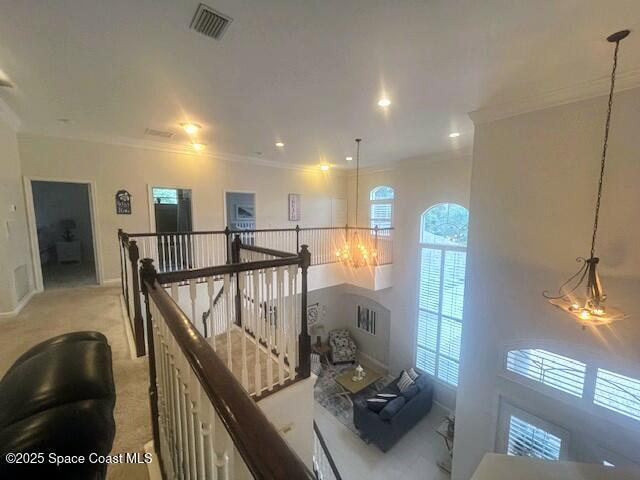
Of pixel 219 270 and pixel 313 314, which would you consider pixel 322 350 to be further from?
pixel 219 270

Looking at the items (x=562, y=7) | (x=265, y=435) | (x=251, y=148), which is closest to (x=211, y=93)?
(x=251, y=148)

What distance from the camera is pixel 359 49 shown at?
241 centimetres

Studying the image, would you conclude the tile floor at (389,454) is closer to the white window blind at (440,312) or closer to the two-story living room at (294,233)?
the two-story living room at (294,233)

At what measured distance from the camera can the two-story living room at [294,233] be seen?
1101 millimetres

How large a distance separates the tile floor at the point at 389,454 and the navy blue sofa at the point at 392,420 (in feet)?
0.54

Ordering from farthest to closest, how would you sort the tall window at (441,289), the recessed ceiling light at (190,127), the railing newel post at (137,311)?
1. the tall window at (441,289)
2. the recessed ceiling light at (190,127)
3. the railing newel post at (137,311)

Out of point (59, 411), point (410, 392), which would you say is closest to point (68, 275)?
point (59, 411)

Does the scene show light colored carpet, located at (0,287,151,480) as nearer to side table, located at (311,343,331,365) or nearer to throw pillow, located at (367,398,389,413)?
throw pillow, located at (367,398,389,413)

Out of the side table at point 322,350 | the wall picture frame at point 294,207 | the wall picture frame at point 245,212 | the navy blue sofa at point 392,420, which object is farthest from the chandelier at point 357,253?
the side table at point 322,350

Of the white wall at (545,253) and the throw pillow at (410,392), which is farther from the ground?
the white wall at (545,253)

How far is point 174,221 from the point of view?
597cm

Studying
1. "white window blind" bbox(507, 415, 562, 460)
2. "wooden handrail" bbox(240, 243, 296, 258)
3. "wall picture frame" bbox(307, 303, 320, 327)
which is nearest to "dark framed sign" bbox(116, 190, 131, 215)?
"wooden handrail" bbox(240, 243, 296, 258)

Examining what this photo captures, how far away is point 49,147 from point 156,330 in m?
5.27

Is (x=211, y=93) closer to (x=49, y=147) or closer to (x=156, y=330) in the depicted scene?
(x=156, y=330)
